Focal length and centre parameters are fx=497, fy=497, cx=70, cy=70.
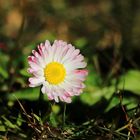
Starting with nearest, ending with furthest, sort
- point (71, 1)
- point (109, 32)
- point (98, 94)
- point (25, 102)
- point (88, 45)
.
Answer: point (25, 102)
point (98, 94)
point (88, 45)
point (109, 32)
point (71, 1)

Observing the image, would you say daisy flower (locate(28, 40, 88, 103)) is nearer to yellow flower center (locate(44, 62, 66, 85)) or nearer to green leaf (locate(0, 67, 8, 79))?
yellow flower center (locate(44, 62, 66, 85))

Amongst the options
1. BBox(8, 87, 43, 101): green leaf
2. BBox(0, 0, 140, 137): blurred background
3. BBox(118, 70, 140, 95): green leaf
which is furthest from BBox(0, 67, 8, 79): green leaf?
BBox(118, 70, 140, 95): green leaf

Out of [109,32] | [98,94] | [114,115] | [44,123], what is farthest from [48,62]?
[109,32]

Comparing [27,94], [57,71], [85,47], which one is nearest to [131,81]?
[85,47]

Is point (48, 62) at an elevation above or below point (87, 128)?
above

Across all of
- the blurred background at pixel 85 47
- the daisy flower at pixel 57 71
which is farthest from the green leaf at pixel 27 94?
the daisy flower at pixel 57 71

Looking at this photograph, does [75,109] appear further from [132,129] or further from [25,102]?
[132,129]

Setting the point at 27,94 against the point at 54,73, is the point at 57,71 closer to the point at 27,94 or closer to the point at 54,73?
the point at 54,73
